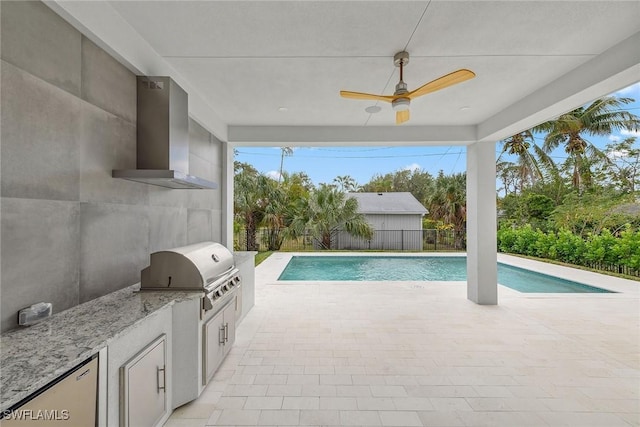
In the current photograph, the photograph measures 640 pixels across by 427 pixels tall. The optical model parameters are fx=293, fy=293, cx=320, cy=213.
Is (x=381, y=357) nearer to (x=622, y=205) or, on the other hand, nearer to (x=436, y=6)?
(x=436, y=6)

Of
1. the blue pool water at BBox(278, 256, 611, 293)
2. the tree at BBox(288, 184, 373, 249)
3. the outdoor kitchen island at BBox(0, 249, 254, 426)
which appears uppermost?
the tree at BBox(288, 184, 373, 249)

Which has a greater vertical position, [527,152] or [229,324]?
[527,152]

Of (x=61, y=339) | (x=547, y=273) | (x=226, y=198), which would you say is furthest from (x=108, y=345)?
(x=547, y=273)

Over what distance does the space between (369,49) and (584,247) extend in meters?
9.63

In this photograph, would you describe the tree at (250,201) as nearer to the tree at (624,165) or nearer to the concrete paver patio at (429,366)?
the concrete paver patio at (429,366)

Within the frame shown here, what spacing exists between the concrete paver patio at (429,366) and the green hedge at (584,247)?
319 cm

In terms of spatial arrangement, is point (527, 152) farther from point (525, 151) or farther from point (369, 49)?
point (369, 49)

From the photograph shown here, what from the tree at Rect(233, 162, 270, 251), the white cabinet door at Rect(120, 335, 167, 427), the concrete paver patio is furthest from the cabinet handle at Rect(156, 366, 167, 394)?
the tree at Rect(233, 162, 270, 251)

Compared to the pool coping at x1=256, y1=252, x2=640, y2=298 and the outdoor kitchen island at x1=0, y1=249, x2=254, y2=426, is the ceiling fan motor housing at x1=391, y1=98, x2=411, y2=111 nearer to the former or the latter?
the outdoor kitchen island at x1=0, y1=249, x2=254, y2=426

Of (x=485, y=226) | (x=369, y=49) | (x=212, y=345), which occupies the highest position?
(x=369, y=49)

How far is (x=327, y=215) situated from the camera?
37.3ft

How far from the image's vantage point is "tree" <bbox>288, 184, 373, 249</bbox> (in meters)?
11.4

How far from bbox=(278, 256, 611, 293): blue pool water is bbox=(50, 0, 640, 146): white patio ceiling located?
464 cm

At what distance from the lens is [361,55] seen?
266 cm
